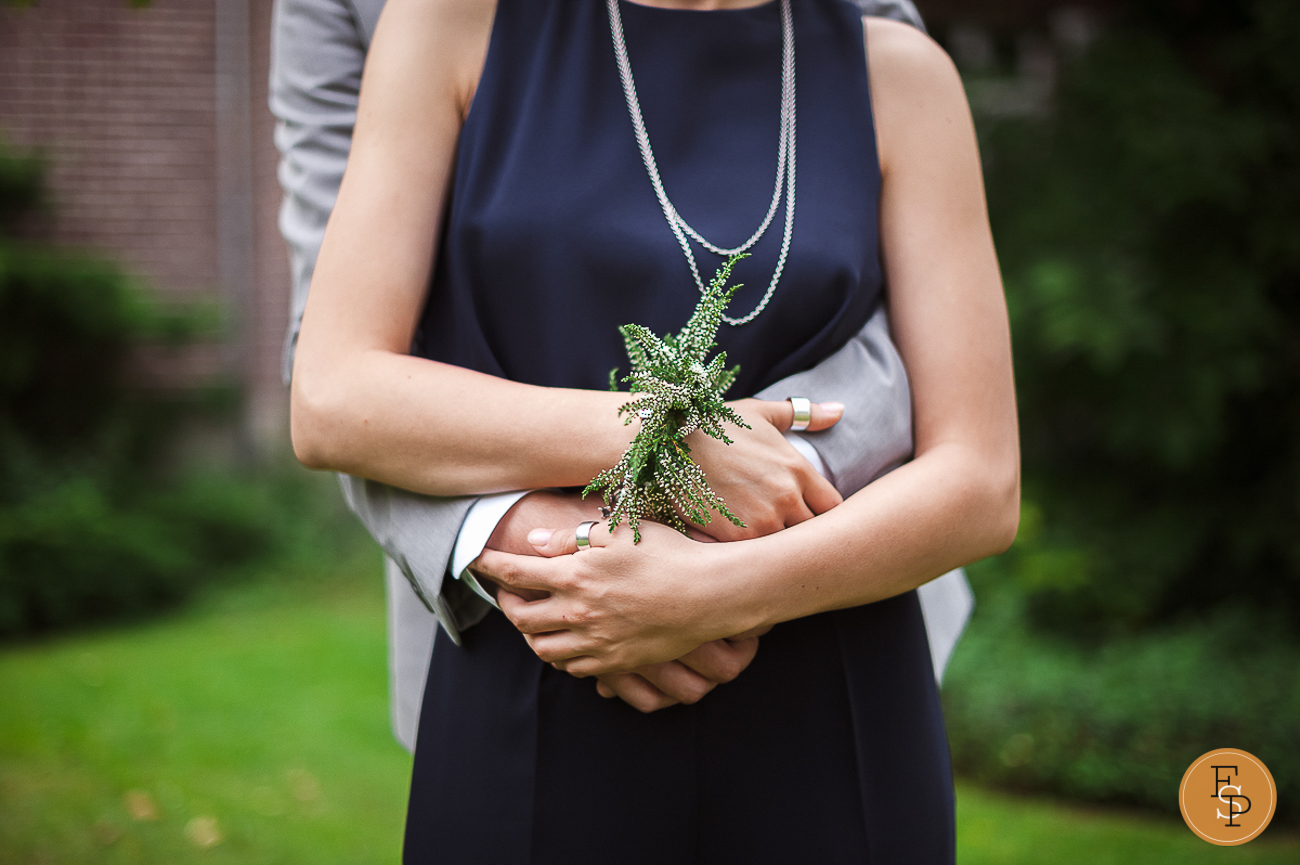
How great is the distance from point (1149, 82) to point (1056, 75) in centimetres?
79

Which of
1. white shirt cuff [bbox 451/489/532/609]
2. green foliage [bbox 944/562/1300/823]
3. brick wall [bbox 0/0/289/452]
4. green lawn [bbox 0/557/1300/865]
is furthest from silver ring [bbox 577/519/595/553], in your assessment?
brick wall [bbox 0/0/289/452]

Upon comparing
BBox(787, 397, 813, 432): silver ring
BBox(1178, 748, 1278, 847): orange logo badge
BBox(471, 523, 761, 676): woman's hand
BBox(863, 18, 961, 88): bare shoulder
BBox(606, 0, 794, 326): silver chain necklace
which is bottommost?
BBox(1178, 748, 1278, 847): orange logo badge

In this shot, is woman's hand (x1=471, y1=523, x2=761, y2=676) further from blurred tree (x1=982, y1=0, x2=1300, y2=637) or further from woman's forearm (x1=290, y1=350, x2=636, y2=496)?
blurred tree (x1=982, y1=0, x2=1300, y2=637)

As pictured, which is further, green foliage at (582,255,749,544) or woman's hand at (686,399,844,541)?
woman's hand at (686,399,844,541)

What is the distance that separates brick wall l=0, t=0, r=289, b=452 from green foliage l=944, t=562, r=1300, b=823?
5.63m

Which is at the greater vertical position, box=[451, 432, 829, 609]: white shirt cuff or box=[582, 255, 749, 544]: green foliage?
box=[582, 255, 749, 544]: green foliage

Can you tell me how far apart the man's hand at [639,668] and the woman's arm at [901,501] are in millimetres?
45

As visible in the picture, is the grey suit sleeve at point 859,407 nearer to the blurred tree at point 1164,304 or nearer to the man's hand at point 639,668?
the man's hand at point 639,668

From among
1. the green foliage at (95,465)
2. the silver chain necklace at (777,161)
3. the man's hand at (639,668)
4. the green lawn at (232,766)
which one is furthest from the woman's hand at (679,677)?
the green foliage at (95,465)

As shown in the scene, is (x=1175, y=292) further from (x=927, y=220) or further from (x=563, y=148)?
(x=563, y=148)

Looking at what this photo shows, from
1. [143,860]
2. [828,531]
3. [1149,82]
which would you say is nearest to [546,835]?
[828,531]

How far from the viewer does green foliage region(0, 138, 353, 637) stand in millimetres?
6367

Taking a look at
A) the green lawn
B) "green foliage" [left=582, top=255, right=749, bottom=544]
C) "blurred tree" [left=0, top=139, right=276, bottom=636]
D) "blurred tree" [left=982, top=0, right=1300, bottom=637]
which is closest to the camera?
"green foliage" [left=582, top=255, right=749, bottom=544]

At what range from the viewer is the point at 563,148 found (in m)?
1.46
